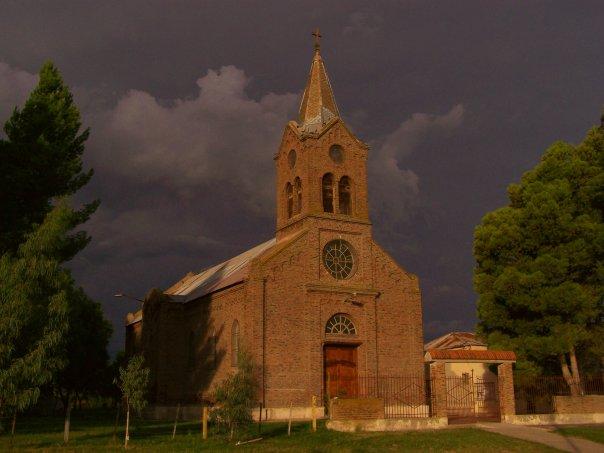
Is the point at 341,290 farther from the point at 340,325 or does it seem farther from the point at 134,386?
the point at 134,386

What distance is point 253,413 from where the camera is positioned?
2753 cm

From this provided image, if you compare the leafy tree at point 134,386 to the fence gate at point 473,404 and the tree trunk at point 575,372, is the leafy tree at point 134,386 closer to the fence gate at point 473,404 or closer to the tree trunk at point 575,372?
the fence gate at point 473,404

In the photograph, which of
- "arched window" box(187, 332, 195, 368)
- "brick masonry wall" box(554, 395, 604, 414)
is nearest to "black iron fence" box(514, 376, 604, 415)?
"brick masonry wall" box(554, 395, 604, 414)

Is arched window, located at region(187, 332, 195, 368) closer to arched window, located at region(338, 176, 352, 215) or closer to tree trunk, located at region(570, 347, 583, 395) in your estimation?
arched window, located at region(338, 176, 352, 215)

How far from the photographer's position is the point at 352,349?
3173 centimetres

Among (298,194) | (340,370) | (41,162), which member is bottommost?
(340,370)

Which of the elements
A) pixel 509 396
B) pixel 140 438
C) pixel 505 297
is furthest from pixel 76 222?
pixel 505 297

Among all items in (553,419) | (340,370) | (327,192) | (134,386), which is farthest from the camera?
(327,192)

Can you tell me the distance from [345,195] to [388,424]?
50.8 feet

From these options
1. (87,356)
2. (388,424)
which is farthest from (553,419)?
(87,356)

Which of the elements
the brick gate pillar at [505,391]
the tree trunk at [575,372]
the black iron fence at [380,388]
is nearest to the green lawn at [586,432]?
the brick gate pillar at [505,391]

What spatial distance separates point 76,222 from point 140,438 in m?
8.58

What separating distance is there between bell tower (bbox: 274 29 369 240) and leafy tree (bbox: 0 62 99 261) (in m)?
11.8

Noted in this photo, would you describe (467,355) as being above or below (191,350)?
below
